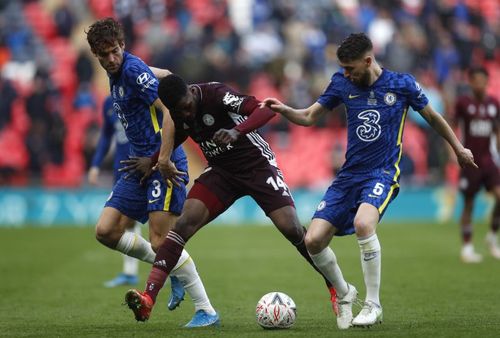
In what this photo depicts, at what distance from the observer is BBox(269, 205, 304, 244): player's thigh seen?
29.6ft

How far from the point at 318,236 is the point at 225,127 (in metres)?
1.33

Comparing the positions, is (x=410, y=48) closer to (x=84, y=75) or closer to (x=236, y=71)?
(x=236, y=71)

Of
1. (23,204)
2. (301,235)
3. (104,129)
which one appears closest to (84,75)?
(23,204)

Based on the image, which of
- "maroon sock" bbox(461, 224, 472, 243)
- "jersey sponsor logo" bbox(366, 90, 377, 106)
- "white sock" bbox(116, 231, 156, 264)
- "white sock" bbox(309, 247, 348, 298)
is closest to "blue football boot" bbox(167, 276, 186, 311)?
"white sock" bbox(116, 231, 156, 264)

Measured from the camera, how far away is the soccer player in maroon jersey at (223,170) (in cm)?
877

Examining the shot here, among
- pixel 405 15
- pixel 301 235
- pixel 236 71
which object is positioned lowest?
pixel 301 235

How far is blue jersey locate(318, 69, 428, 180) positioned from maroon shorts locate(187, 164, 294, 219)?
0.72 metres

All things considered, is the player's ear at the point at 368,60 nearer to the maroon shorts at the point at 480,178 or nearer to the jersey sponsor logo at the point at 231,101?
the jersey sponsor logo at the point at 231,101

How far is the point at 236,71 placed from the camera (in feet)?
83.1

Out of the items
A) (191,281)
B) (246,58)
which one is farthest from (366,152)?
(246,58)

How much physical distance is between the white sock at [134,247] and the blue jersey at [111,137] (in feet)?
9.85

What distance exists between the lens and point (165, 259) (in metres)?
8.79

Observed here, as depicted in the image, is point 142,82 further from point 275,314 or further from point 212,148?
point 275,314

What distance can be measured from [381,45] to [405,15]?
1737 millimetres
